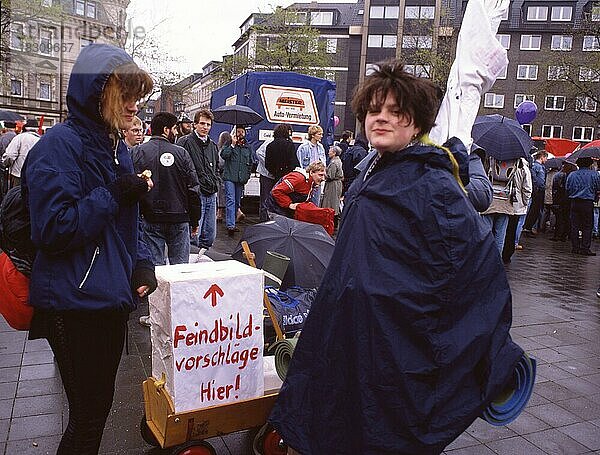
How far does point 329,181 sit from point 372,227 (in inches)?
403

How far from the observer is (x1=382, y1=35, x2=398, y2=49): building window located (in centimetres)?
5576

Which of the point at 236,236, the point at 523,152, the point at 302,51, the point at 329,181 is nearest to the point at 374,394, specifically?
the point at 523,152

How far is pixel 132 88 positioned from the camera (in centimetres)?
227

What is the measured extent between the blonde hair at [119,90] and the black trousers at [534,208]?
43.6 feet

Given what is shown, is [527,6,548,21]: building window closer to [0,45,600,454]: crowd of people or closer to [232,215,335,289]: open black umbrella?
[232,215,335,289]: open black umbrella

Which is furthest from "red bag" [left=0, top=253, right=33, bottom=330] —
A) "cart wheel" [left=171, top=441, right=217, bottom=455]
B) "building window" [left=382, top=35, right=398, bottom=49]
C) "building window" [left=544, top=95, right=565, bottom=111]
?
"building window" [left=382, top=35, right=398, bottom=49]

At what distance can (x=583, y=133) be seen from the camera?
51281 mm

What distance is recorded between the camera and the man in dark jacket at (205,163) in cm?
743

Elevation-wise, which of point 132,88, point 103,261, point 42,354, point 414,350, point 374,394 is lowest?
point 42,354

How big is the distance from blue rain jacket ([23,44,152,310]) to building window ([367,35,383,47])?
5742 cm

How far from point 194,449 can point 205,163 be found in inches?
202

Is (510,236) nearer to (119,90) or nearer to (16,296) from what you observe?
(119,90)

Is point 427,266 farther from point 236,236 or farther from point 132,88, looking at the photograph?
point 236,236

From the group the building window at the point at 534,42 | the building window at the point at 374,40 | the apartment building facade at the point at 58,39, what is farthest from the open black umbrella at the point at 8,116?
the building window at the point at 534,42
